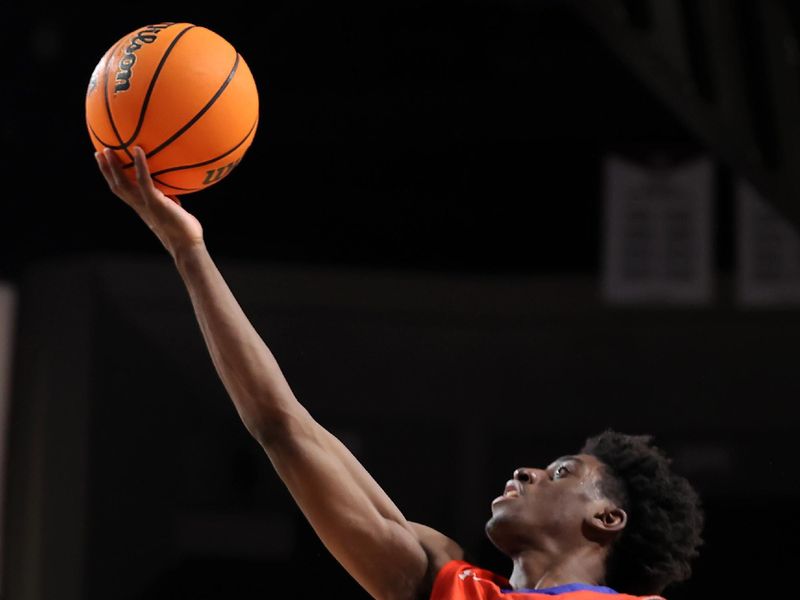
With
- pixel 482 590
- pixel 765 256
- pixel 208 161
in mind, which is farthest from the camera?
pixel 765 256

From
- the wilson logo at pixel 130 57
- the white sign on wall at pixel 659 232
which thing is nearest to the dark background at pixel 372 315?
the white sign on wall at pixel 659 232

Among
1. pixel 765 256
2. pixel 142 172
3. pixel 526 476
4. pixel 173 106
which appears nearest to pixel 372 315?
pixel 765 256

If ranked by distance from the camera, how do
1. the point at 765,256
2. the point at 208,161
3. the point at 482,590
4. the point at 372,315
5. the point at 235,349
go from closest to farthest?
the point at 235,349 < the point at 482,590 < the point at 208,161 < the point at 765,256 < the point at 372,315

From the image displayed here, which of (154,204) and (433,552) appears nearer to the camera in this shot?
(154,204)

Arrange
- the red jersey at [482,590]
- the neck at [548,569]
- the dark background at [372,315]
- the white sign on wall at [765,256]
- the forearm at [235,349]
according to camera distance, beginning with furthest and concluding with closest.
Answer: the dark background at [372,315]
the white sign on wall at [765,256]
the neck at [548,569]
the red jersey at [482,590]
the forearm at [235,349]

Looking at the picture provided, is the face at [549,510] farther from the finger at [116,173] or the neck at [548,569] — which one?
the finger at [116,173]

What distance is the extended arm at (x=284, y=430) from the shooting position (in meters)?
2.21

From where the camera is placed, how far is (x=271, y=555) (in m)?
6.98

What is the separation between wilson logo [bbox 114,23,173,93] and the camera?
2379mm

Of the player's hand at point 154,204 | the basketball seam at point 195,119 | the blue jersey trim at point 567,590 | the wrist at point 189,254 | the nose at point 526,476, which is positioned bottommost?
the blue jersey trim at point 567,590

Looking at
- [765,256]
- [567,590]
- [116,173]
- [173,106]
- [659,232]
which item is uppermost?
[173,106]

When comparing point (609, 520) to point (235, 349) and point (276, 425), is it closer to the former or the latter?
point (276, 425)

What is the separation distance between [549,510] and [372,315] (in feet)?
14.2

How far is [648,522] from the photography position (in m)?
2.49
